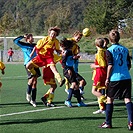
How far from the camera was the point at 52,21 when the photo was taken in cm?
8894

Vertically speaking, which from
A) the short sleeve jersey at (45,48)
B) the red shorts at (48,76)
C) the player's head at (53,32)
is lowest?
the red shorts at (48,76)

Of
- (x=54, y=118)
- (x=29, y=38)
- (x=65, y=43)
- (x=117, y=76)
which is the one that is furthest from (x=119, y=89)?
(x=29, y=38)

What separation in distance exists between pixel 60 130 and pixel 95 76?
2474 mm

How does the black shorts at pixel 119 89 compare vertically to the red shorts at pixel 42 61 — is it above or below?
below

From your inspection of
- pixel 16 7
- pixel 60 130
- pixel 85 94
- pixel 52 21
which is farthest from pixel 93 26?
pixel 16 7

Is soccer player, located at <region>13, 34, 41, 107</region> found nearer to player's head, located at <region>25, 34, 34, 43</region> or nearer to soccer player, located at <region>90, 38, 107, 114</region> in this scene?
player's head, located at <region>25, 34, 34, 43</region>

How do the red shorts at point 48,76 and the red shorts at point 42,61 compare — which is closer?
the red shorts at point 42,61

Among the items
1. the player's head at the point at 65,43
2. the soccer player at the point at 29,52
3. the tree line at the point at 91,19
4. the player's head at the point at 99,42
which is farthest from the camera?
the tree line at the point at 91,19

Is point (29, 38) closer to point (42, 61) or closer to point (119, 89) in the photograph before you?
point (42, 61)

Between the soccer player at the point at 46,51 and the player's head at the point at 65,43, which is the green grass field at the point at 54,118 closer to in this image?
the soccer player at the point at 46,51

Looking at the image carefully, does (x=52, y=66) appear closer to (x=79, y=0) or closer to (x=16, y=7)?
(x=79, y=0)

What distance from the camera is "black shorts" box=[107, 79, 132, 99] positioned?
855 cm

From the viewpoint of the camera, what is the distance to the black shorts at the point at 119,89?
8.55 metres

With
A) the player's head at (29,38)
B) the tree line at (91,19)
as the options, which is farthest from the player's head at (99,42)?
the tree line at (91,19)
